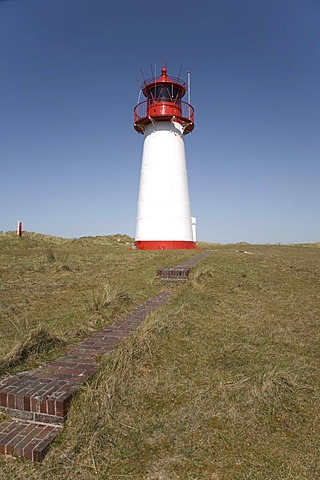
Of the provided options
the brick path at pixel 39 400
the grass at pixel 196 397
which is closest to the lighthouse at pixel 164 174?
the grass at pixel 196 397

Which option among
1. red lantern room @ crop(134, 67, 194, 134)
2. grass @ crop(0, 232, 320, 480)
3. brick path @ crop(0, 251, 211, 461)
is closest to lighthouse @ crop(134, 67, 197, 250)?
red lantern room @ crop(134, 67, 194, 134)

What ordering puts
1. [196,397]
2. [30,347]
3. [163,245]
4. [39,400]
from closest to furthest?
[39,400] < [196,397] < [30,347] < [163,245]

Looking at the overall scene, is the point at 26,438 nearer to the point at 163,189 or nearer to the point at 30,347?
the point at 30,347

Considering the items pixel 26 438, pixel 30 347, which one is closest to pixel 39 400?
pixel 26 438

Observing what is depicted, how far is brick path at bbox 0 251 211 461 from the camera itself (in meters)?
2.51

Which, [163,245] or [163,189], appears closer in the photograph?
[163,245]

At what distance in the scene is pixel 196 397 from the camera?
3230 millimetres

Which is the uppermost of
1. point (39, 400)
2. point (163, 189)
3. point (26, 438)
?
point (163, 189)

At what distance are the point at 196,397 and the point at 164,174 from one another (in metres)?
16.1

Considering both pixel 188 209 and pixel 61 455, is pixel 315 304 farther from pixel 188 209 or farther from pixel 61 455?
pixel 188 209

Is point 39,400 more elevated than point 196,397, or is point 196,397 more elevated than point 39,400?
point 39,400

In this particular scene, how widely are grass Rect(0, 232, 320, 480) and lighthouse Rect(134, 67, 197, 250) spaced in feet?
38.4

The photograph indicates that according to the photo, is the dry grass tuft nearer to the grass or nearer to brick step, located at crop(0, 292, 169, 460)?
the grass

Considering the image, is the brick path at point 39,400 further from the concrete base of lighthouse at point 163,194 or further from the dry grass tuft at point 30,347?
the concrete base of lighthouse at point 163,194
